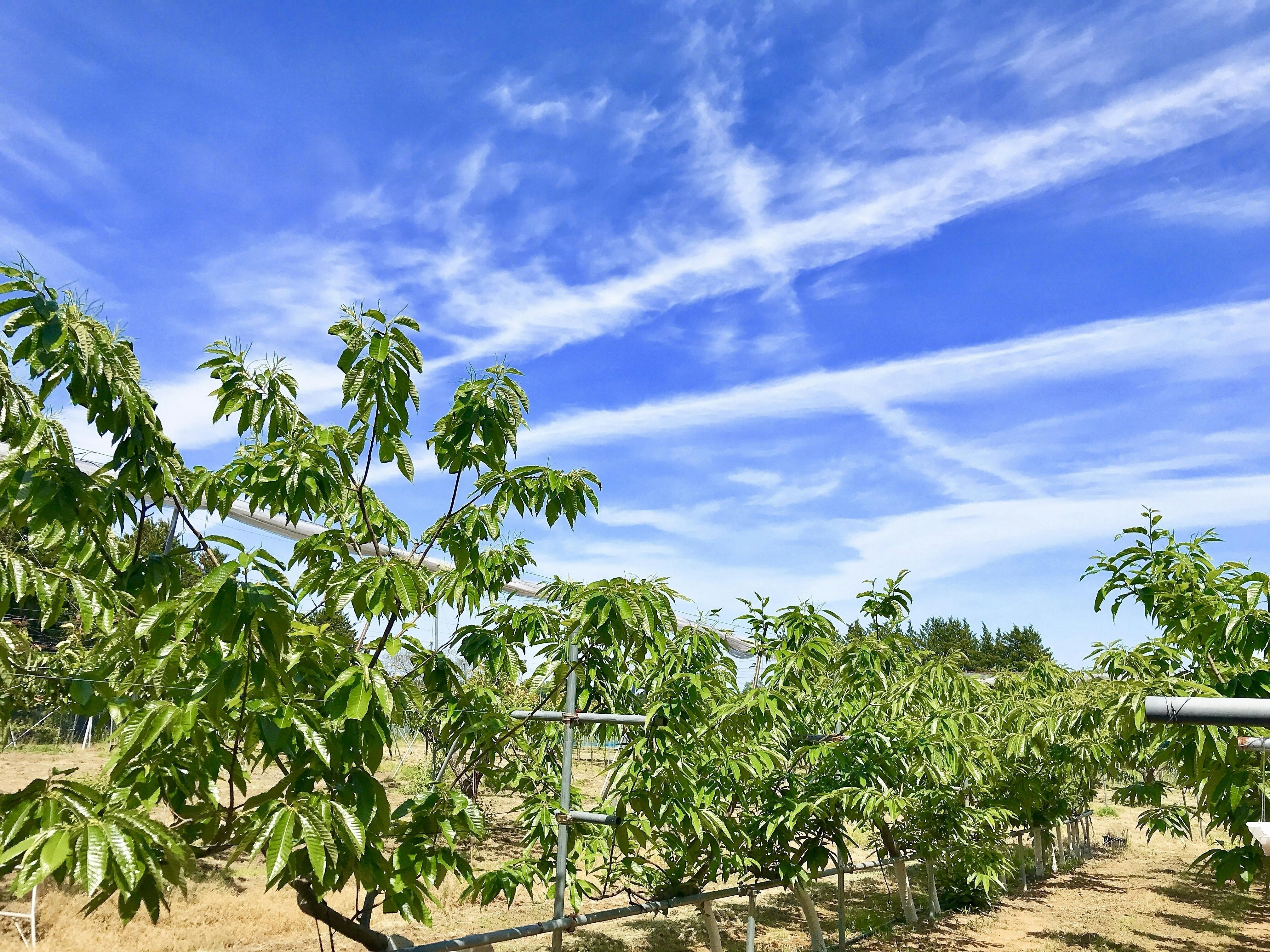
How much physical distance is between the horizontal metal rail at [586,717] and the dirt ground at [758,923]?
3.17 m

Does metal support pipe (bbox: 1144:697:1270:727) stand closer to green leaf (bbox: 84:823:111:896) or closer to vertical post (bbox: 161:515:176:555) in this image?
green leaf (bbox: 84:823:111:896)

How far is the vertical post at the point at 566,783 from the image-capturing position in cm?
386

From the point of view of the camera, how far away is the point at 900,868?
24.1 feet

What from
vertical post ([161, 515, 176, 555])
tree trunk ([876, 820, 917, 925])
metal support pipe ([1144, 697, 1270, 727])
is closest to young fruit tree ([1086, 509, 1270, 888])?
tree trunk ([876, 820, 917, 925])

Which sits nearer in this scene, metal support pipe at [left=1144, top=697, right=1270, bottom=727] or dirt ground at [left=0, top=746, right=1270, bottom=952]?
metal support pipe at [left=1144, top=697, right=1270, bottom=727]

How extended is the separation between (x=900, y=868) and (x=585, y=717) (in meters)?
4.81

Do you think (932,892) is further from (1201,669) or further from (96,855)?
(96,855)

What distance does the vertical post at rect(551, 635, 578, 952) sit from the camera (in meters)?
3.86

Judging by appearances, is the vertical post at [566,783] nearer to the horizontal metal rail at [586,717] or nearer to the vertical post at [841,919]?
the horizontal metal rail at [586,717]

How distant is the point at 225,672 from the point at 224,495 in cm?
121

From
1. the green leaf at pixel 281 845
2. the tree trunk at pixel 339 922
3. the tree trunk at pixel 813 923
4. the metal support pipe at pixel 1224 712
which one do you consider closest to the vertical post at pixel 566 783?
the tree trunk at pixel 339 922

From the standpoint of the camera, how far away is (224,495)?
320 cm

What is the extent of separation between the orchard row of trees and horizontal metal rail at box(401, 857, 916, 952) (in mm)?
184

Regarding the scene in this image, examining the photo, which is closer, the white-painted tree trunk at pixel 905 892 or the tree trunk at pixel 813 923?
the tree trunk at pixel 813 923
